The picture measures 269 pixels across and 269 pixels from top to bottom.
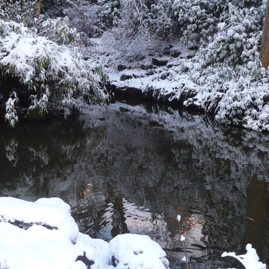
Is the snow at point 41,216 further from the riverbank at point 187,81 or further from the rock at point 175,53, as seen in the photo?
the rock at point 175,53

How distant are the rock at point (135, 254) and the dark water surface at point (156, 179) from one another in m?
0.15

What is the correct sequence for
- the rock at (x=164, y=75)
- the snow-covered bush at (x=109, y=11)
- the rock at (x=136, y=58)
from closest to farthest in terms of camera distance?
1. the rock at (x=164, y=75)
2. the rock at (x=136, y=58)
3. the snow-covered bush at (x=109, y=11)

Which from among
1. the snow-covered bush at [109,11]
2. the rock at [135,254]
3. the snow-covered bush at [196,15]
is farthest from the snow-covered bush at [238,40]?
the snow-covered bush at [109,11]

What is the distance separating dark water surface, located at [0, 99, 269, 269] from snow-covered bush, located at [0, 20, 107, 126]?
85 cm

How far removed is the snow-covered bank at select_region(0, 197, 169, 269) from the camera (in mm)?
1772

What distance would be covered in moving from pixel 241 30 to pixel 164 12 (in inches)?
279

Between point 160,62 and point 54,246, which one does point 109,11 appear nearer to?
point 160,62

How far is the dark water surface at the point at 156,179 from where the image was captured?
10.4ft

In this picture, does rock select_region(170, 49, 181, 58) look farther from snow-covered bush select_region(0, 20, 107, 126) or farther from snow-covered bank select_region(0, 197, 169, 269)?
snow-covered bank select_region(0, 197, 169, 269)

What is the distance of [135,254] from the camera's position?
2.07 meters

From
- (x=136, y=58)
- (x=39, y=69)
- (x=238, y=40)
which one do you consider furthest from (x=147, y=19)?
(x=39, y=69)

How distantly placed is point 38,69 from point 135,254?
20.5 feet

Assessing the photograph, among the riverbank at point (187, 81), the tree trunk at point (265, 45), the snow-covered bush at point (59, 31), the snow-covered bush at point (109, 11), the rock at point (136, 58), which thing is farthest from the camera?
the snow-covered bush at point (109, 11)

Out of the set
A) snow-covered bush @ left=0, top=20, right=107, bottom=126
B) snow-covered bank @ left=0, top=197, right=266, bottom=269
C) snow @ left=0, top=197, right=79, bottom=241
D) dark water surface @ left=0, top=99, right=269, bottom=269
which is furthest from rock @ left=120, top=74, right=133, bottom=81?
snow @ left=0, top=197, right=79, bottom=241
